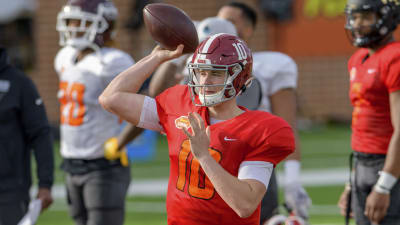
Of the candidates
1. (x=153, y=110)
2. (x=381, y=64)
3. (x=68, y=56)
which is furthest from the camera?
(x=68, y=56)

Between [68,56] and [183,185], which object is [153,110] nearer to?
[183,185]

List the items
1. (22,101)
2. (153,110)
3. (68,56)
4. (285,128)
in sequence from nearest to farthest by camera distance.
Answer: (285,128)
(153,110)
(22,101)
(68,56)

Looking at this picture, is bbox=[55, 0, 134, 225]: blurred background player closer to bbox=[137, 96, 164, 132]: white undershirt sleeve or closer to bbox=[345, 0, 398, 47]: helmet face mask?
bbox=[137, 96, 164, 132]: white undershirt sleeve

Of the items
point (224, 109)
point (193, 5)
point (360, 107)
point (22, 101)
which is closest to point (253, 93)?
point (360, 107)

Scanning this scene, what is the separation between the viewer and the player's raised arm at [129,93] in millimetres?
3482

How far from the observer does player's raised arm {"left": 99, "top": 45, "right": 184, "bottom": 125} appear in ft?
11.4

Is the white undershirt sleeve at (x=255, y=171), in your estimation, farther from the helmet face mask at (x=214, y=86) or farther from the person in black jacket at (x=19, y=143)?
the person in black jacket at (x=19, y=143)

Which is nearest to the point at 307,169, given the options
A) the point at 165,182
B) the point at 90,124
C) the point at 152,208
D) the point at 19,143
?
the point at 165,182

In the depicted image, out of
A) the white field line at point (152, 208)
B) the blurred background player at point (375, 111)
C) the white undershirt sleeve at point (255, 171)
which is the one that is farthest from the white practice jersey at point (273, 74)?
the white field line at point (152, 208)

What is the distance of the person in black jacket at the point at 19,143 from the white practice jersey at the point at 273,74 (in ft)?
4.82

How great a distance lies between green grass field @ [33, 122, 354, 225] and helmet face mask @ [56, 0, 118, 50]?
3.11 m

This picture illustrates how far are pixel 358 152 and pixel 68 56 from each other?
2203mm

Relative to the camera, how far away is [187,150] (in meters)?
3.34

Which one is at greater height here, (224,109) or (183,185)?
(224,109)
